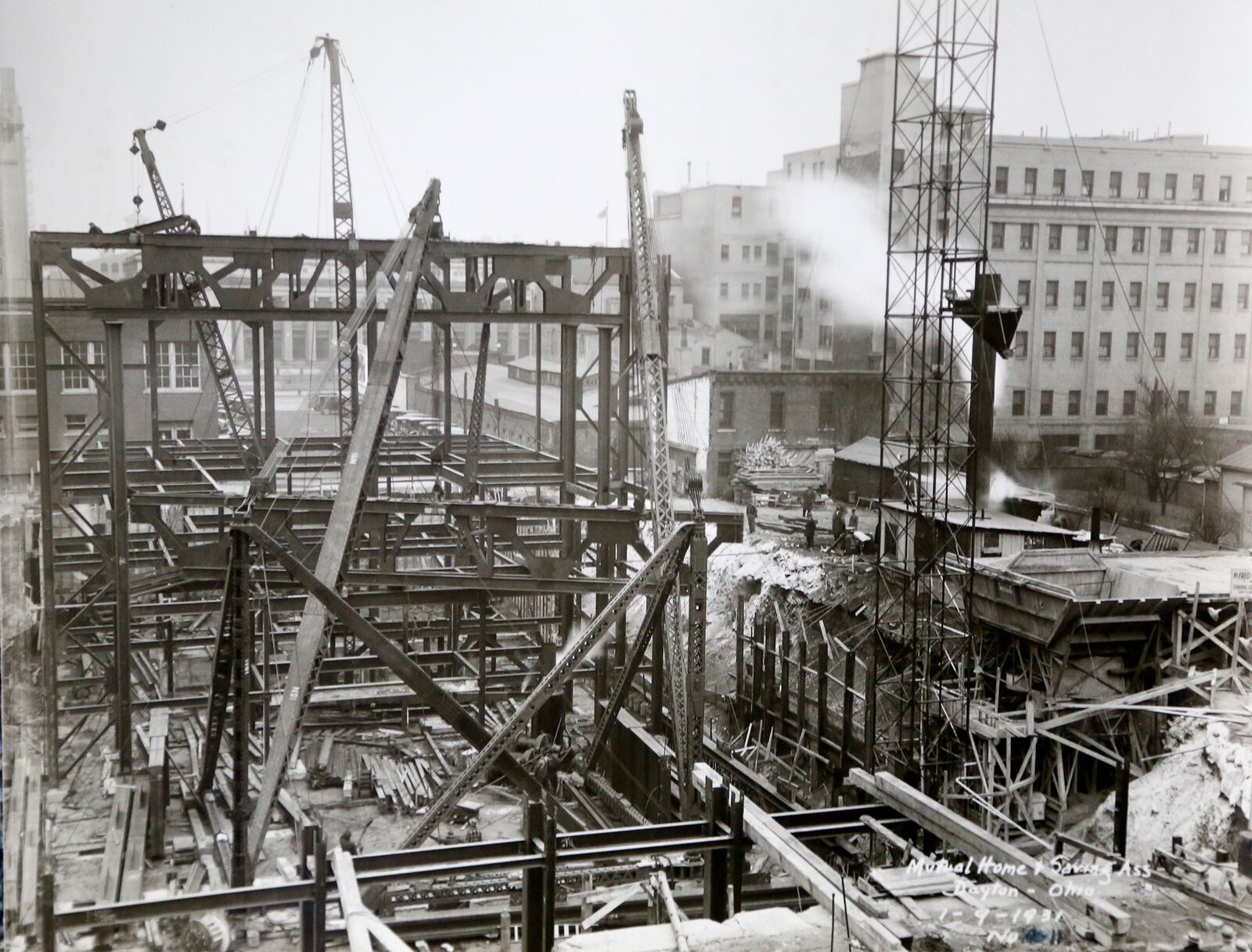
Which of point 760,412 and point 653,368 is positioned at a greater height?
point 653,368

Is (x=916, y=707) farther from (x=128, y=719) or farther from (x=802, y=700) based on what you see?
(x=128, y=719)

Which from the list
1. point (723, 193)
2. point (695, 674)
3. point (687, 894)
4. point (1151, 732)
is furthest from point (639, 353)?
point (723, 193)

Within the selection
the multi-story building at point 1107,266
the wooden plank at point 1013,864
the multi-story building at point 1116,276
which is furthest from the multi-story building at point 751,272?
the wooden plank at point 1013,864

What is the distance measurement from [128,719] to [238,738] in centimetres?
439

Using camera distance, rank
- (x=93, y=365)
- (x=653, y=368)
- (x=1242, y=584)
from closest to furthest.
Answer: (x=653, y=368)
(x=1242, y=584)
(x=93, y=365)

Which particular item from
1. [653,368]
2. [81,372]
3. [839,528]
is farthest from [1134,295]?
[81,372]

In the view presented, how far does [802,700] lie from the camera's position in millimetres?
19109

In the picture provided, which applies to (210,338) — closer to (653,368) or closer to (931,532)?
(653,368)

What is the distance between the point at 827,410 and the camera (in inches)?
1580

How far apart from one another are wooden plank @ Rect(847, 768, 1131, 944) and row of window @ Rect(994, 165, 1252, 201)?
30.2m

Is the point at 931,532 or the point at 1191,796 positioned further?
the point at 931,532

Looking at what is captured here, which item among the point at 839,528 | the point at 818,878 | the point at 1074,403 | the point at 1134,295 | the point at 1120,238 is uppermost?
the point at 1120,238

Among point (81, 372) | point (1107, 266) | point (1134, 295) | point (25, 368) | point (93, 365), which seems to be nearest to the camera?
point (25, 368)

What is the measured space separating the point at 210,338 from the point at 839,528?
15037 millimetres
